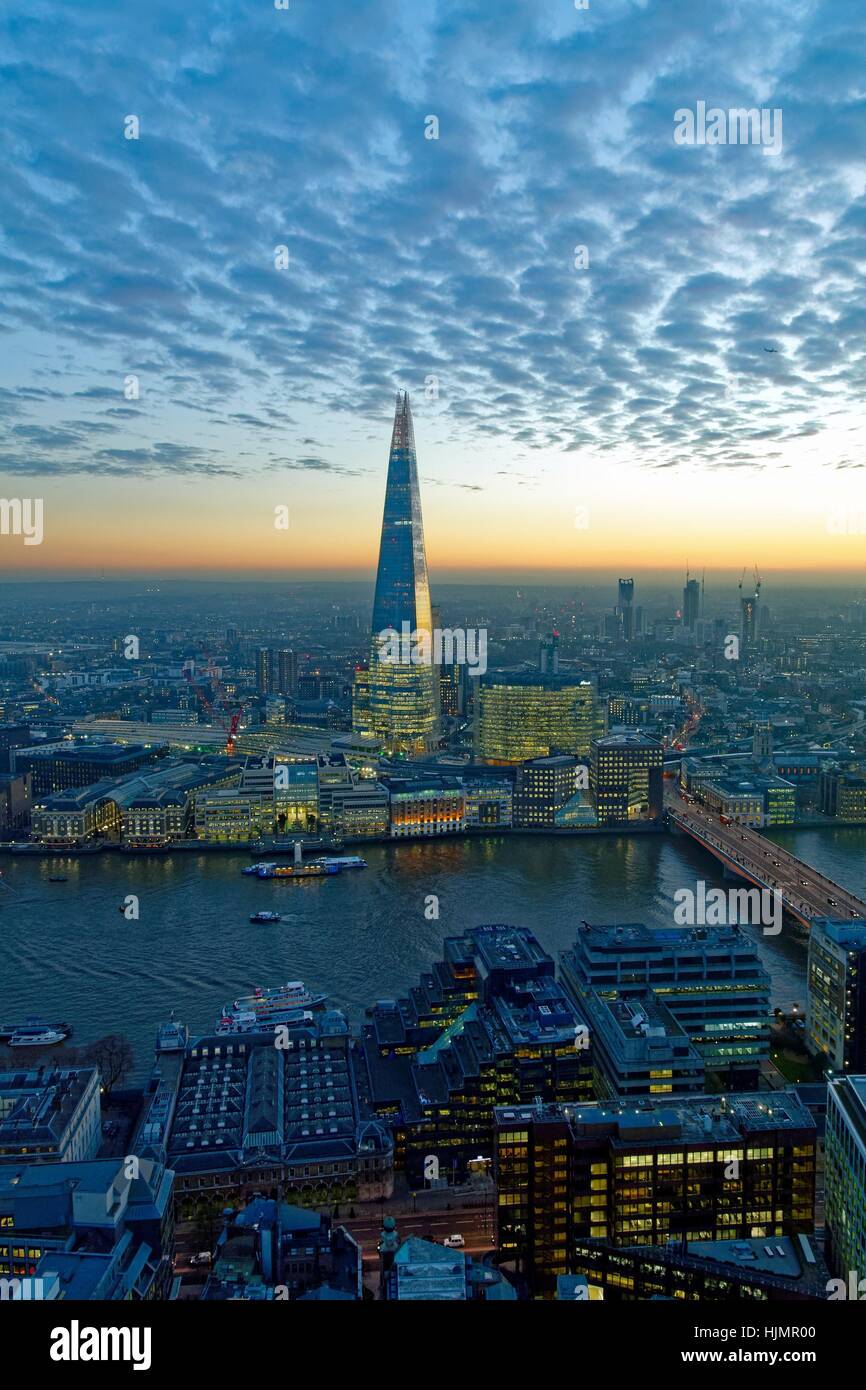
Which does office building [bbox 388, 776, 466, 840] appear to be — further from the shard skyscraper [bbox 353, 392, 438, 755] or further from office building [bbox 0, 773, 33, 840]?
the shard skyscraper [bbox 353, 392, 438, 755]

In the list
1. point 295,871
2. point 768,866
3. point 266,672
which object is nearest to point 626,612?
point 266,672

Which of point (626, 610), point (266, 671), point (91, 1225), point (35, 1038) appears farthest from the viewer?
point (626, 610)

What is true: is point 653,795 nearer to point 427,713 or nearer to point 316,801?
point 316,801

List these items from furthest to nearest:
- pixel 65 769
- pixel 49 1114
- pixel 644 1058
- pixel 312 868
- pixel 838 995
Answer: pixel 65 769 → pixel 312 868 → pixel 838 995 → pixel 644 1058 → pixel 49 1114

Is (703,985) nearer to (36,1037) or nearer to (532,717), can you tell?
(36,1037)
